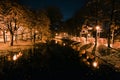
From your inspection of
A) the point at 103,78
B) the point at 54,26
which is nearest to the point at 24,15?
the point at 103,78

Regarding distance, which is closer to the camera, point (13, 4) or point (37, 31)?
point (13, 4)

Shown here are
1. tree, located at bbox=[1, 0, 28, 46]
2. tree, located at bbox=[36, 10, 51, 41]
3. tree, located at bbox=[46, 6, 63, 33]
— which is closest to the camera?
tree, located at bbox=[1, 0, 28, 46]

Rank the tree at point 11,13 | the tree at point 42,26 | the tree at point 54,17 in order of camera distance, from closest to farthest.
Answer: the tree at point 11,13, the tree at point 42,26, the tree at point 54,17

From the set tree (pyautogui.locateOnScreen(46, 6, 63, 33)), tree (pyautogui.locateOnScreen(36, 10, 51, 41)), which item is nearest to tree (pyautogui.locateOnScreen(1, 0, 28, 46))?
tree (pyautogui.locateOnScreen(36, 10, 51, 41))

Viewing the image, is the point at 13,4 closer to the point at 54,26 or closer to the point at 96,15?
the point at 96,15

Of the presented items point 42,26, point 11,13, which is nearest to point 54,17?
point 42,26

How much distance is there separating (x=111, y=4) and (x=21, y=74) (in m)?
23.8

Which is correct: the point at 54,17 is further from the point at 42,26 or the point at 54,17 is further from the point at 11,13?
the point at 11,13

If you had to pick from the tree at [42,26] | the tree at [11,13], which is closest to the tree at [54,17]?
the tree at [42,26]

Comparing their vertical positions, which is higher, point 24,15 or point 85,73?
point 24,15

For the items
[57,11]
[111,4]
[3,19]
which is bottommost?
[3,19]

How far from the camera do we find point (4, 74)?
14367mm

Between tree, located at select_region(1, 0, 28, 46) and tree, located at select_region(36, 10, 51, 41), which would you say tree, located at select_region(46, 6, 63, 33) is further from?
tree, located at select_region(1, 0, 28, 46)

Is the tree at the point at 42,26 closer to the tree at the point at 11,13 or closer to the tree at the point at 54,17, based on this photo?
the tree at the point at 11,13
